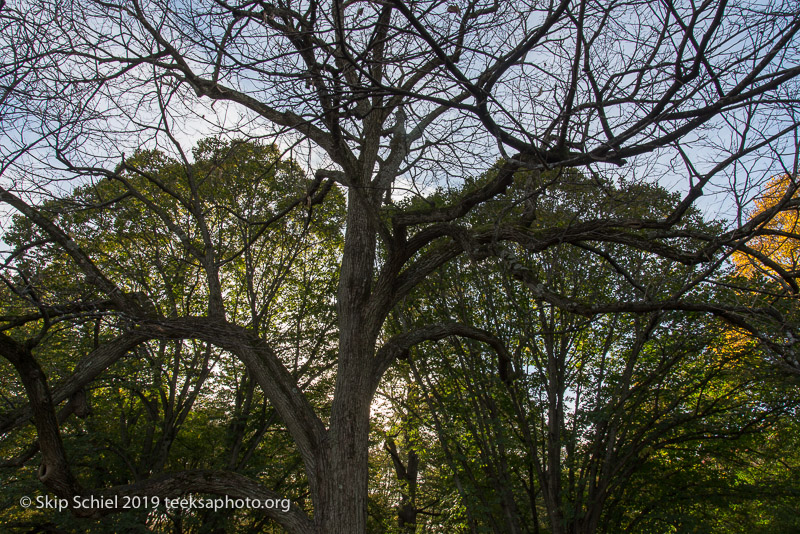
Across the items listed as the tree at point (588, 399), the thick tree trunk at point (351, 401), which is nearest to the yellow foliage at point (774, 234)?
the tree at point (588, 399)

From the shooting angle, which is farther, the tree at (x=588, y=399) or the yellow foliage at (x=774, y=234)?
the tree at (x=588, y=399)

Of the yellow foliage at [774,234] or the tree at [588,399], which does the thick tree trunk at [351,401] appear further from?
the yellow foliage at [774,234]

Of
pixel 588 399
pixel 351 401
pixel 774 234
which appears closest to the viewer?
pixel 774 234

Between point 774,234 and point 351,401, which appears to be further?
point 351,401

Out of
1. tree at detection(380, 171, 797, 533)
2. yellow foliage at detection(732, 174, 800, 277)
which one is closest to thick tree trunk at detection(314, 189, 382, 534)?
tree at detection(380, 171, 797, 533)

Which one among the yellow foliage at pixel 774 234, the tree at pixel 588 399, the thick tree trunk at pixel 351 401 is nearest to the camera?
the yellow foliage at pixel 774 234

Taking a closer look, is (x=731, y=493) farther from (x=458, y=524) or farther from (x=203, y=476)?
(x=203, y=476)

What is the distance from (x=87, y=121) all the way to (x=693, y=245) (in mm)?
6917

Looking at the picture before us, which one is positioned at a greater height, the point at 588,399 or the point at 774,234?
the point at 774,234

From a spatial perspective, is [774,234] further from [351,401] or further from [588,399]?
[588,399]

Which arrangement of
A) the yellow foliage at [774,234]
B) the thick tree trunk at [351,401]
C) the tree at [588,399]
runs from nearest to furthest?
1. the yellow foliage at [774,234]
2. the thick tree trunk at [351,401]
3. the tree at [588,399]

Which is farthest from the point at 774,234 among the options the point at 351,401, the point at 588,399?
the point at 588,399

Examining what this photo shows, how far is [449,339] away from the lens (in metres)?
8.35

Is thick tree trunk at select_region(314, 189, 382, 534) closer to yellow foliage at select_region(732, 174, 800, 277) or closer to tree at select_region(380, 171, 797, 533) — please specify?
tree at select_region(380, 171, 797, 533)
